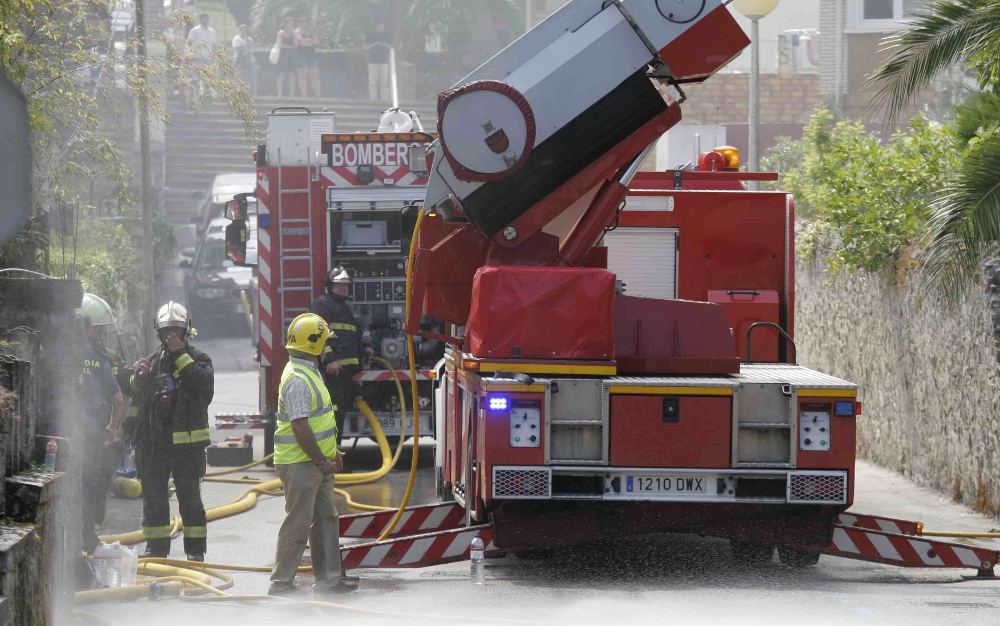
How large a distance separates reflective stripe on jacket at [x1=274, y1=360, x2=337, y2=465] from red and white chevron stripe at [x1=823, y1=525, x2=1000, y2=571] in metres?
3.11

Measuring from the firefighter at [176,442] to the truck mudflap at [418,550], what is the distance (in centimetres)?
146

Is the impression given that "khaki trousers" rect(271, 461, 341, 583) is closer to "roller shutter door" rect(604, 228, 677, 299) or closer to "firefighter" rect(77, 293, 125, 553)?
"firefighter" rect(77, 293, 125, 553)

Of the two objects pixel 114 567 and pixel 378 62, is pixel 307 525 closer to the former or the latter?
pixel 114 567

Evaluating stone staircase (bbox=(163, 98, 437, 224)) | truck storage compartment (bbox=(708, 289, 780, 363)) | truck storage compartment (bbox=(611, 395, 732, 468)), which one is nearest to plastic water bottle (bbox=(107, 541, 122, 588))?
truck storage compartment (bbox=(611, 395, 732, 468))

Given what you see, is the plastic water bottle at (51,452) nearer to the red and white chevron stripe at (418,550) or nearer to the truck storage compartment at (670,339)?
the red and white chevron stripe at (418,550)

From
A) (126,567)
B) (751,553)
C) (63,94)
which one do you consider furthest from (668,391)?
(63,94)

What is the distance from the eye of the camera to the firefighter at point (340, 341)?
15.2 meters

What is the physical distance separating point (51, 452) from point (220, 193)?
27.7 m

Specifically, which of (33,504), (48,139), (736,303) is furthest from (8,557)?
(48,139)

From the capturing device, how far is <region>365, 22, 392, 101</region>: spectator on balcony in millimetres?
42969

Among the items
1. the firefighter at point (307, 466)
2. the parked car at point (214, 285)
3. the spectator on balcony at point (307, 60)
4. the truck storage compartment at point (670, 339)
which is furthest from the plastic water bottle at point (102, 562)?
the spectator on balcony at point (307, 60)

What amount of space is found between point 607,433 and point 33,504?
3694mm

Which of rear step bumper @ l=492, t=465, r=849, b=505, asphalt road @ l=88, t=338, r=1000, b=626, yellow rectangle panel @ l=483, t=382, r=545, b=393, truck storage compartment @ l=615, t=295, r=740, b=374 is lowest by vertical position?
asphalt road @ l=88, t=338, r=1000, b=626

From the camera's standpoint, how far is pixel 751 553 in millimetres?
10461
